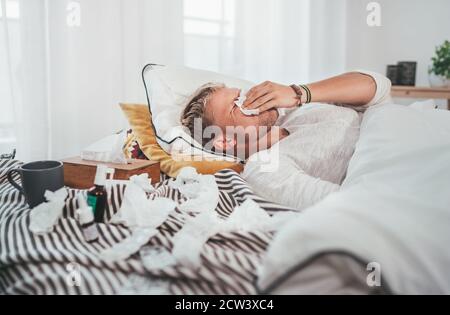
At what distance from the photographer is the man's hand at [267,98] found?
1.09 metres

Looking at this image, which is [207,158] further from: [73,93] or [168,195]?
[73,93]

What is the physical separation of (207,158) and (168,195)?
283 millimetres

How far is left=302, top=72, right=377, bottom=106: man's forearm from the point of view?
3.89 ft

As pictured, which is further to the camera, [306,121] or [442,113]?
[306,121]

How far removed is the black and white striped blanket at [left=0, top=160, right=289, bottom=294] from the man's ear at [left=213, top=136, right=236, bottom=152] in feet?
1.77

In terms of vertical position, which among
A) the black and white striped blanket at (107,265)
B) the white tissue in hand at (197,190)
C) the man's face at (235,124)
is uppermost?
the man's face at (235,124)

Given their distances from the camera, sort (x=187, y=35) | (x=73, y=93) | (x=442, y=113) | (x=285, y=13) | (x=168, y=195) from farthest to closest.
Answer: (x=285, y=13) < (x=187, y=35) < (x=73, y=93) < (x=442, y=113) < (x=168, y=195)

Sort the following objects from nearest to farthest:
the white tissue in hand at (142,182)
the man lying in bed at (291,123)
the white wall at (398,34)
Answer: the white tissue in hand at (142,182) < the man lying in bed at (291,123) < the white wall at (398,34)

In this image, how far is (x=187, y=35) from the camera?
2.07m

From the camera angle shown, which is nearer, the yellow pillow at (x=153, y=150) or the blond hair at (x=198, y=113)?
the yellow pillow at (x=153, y=150)

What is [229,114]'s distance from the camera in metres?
1.11

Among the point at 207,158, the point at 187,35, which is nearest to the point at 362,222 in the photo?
the point at 207,158

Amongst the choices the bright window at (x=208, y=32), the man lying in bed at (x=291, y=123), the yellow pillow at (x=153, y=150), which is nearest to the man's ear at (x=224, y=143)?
the man lying in bed at (x=291, y=123)

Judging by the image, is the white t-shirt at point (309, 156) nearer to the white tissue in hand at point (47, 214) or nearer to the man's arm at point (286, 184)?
the man's arm at point (286, 184)
